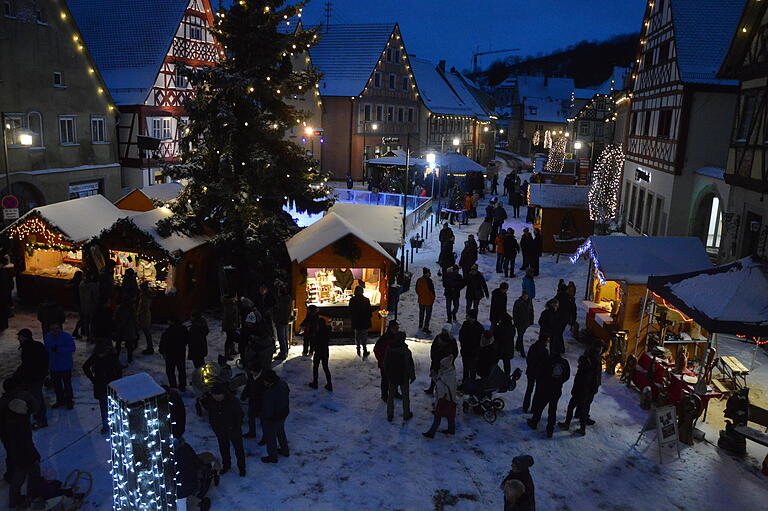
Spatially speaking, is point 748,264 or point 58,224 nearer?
point 748,264

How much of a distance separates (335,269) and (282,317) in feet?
7.94

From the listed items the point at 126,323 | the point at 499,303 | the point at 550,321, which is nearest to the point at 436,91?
the point at 499,303

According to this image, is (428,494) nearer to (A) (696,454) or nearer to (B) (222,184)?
(A) (696,454)

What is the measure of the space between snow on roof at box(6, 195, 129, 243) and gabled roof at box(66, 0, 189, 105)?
10.9 m

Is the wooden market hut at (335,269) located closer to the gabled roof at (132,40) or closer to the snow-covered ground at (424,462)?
the snow-covered ground at (424,462)

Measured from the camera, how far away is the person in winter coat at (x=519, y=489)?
19.1ft

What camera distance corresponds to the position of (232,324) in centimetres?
1175

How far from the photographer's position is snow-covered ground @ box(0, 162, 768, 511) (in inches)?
300

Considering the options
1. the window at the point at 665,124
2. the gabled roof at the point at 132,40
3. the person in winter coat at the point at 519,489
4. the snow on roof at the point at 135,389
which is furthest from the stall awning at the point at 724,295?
the gabled roof at the point at 132,40

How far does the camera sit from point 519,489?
5.80 meters

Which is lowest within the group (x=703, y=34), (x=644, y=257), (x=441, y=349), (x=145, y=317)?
(x=145, y=317)

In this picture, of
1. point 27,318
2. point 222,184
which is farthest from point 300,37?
point 27,318

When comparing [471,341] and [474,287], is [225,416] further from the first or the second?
[474,287]

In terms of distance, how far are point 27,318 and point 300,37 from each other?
9101 millimetres
